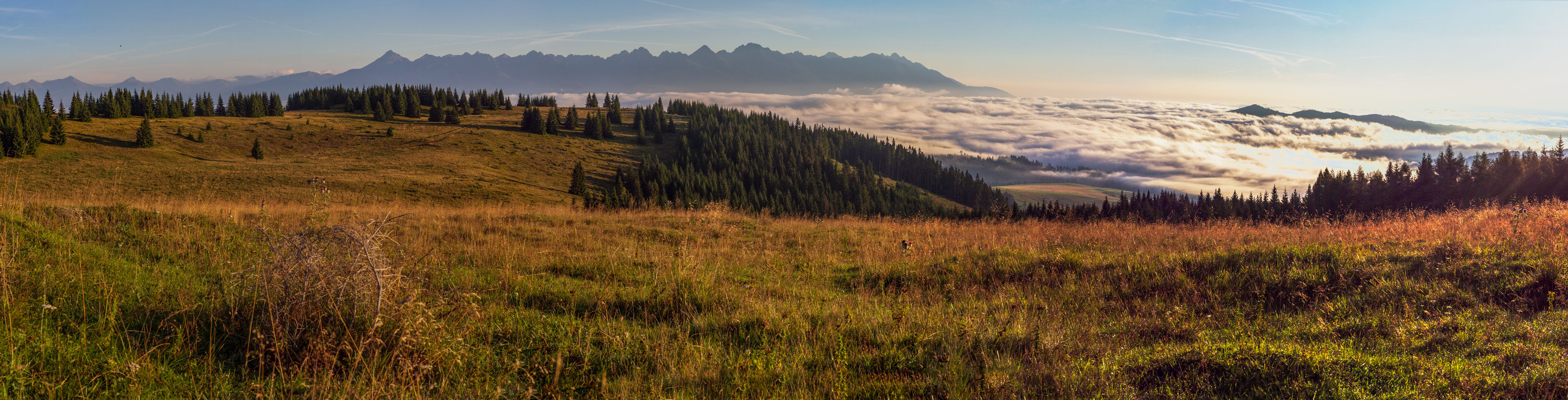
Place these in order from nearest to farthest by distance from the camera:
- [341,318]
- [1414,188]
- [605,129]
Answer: [341,318] → [1414,188] → [605,129]

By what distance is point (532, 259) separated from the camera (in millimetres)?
8500

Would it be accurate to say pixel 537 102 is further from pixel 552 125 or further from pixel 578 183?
pixel 578 183

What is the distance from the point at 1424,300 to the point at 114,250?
48.8 feet

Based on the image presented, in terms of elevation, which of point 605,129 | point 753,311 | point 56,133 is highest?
point 605,129

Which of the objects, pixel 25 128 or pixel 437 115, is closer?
pixel 25 128

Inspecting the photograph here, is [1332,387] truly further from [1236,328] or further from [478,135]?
[478,135]

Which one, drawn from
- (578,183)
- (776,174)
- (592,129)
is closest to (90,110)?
(592,129)

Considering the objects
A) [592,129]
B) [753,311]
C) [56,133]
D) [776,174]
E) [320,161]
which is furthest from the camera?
[776,174]

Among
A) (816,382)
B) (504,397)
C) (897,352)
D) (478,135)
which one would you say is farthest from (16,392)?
(478,135)

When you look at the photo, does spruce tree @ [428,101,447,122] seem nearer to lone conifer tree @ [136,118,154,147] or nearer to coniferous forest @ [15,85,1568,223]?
coniferous forest @ [15,85,1568,223]

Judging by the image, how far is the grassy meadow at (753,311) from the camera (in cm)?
417

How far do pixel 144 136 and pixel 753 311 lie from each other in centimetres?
8930

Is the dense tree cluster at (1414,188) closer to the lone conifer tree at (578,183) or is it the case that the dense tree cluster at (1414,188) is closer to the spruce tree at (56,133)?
the lone conifer tree at (578,183)

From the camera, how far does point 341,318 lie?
408 cm
